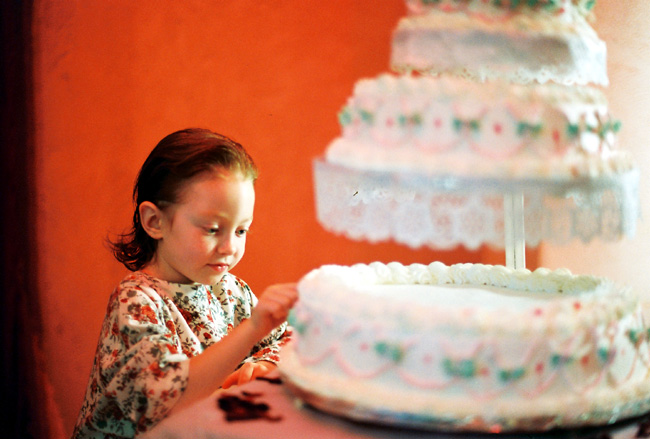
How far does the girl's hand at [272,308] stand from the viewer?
121cm

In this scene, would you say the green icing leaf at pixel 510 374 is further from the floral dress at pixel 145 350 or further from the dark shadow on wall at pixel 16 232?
the dark shadow on wall at pixel 16 232

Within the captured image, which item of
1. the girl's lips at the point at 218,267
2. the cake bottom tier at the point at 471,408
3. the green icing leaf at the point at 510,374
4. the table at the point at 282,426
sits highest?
the green icing leaf at the point at 510,374

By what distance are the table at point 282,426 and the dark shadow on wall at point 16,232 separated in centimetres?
127

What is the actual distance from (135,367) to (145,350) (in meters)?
0.03

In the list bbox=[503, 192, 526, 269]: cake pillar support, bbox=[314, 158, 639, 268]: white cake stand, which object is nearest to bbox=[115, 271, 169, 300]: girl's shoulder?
bbox=[314, 158, 639, 268]: white cake stand

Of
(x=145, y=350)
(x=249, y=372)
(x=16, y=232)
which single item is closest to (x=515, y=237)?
(x=249, y=372)

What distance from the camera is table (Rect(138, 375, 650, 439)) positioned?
90 centimetres

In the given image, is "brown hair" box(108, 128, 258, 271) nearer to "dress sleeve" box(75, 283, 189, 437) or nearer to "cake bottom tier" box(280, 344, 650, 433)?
"dress sleeve" box(75, 283, 189, 437)

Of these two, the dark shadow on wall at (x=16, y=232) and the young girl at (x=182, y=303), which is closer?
the young girl at (x=182, y=303)

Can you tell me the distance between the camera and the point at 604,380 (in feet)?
2.99

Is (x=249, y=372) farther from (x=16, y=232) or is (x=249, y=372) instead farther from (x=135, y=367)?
(x=16, y=232)

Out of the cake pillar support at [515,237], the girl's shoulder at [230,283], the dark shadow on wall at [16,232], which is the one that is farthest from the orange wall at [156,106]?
the girl's shoulder at [230,283]

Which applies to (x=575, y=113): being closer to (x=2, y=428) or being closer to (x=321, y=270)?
(x=321, y=270)

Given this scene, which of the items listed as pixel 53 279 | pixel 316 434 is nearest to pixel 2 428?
pixel 53 279
